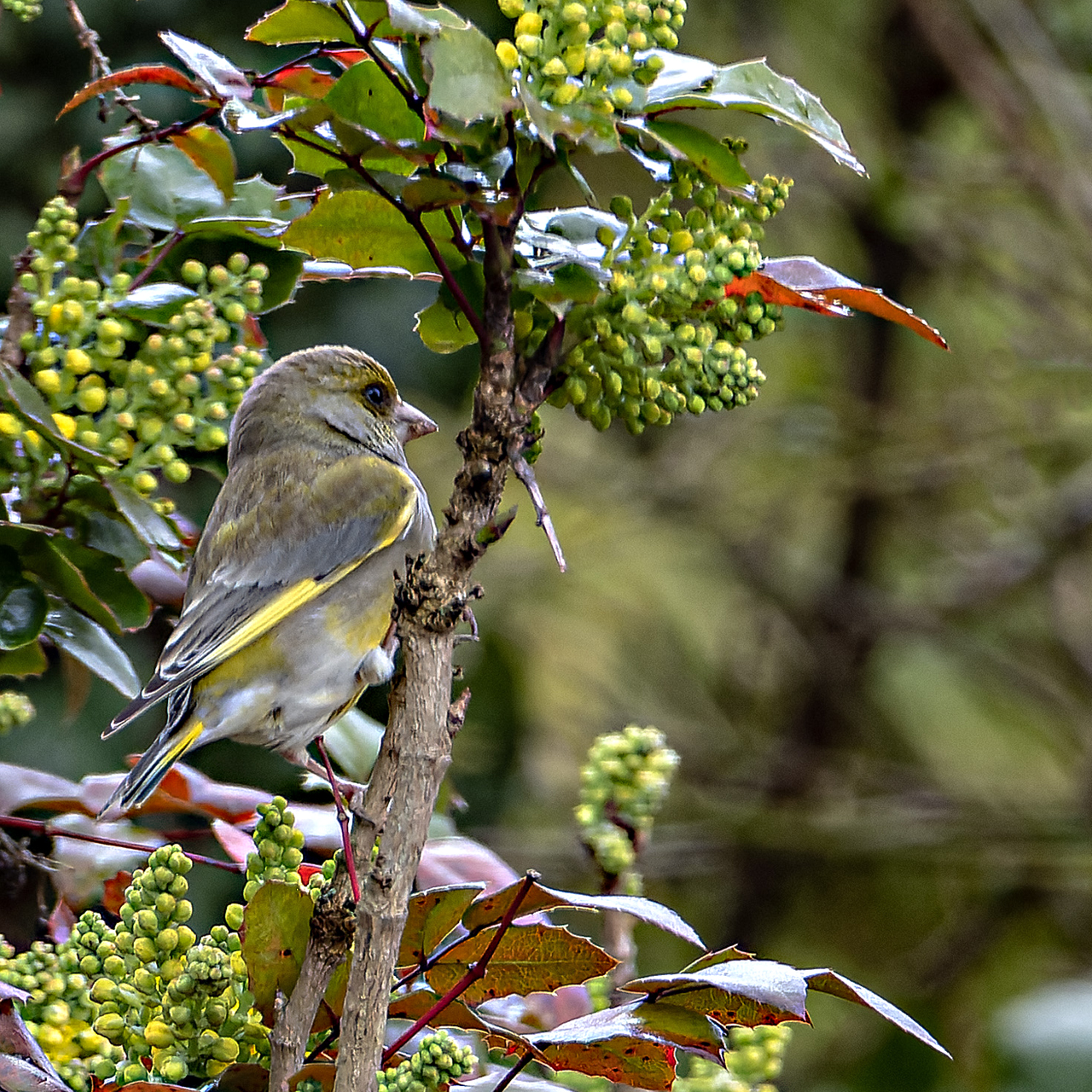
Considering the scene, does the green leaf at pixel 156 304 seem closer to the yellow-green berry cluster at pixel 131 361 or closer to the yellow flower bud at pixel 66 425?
the yellow-green berry cluster at pixel 131 361

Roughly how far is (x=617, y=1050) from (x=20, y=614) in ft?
2.62

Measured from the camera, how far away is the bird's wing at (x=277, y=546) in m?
2.04

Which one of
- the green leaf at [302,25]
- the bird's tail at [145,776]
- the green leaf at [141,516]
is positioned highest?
the green leaf at [302,25]

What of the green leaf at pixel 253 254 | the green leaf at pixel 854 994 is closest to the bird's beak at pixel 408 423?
the green leaf at pixel 253 254

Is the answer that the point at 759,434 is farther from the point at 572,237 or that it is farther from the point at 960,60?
the point at 572,237

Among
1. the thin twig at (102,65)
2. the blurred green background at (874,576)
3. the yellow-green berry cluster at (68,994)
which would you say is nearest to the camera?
the yellow-green berry cluster at (68,994)

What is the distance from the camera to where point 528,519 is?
643 cm

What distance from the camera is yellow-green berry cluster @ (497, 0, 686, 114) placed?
110 cm

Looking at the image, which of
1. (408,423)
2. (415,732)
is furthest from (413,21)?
(408,423)

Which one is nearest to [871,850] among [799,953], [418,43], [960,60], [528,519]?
[799,953]

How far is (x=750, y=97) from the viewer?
1.14 m

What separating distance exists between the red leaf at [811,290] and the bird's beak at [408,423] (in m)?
1.11

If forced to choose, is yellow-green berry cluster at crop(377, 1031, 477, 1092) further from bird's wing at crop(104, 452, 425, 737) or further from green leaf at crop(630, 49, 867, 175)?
bird's wing at crop(104, 452, 425, 737)

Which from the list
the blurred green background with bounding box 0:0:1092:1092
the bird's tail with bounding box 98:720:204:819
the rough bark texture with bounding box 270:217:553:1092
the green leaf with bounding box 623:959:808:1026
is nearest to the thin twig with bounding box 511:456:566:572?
the rough bark texture with bounding box 270:217:553:1092
